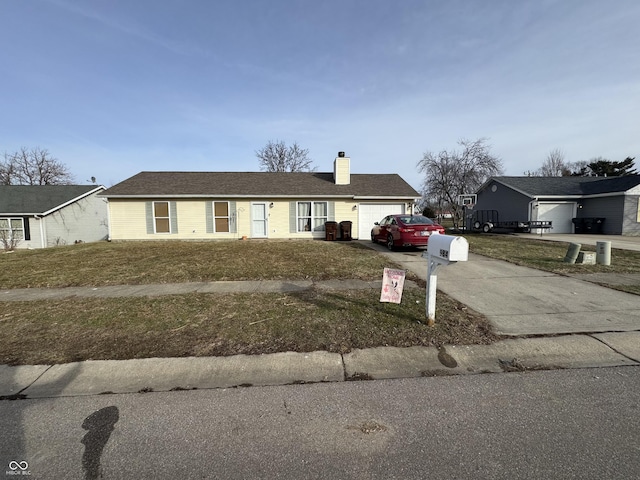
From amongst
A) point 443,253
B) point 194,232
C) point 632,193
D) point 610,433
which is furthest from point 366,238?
point 632,193

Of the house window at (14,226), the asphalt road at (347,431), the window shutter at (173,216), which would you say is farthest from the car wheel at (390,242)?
the house window at (14,226)

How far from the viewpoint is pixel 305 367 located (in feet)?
9.93

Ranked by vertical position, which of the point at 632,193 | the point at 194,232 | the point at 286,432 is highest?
the point at 632,193

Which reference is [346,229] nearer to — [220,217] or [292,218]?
[292,218]

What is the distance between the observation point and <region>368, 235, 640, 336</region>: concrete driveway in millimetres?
3930

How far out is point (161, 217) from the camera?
15.3 m

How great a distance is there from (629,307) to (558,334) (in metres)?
2.09

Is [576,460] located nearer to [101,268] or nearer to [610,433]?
[610,433]

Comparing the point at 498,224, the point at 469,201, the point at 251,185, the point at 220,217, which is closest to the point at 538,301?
the point at 220,217

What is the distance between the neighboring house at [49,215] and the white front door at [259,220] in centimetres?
1156

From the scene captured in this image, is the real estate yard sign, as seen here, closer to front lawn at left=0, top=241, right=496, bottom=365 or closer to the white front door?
front lawn at left=0, top=241, right=496, bottom=365

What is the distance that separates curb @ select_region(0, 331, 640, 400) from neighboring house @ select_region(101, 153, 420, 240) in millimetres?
12676

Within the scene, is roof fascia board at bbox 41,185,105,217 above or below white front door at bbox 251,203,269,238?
above

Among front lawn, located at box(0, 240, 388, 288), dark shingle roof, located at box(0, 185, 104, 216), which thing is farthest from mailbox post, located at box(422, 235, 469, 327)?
dark shingle roof, located at box(0, 185, 104, 216)
